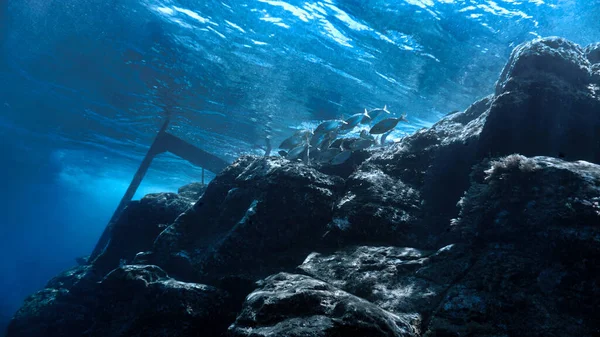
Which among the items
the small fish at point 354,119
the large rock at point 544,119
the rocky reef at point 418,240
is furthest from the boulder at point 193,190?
the large rock at point 544,119

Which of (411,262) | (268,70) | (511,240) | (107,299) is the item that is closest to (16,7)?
(268,70)

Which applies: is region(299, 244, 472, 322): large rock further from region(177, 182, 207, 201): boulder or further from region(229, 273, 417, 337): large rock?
region(177, 182, 207, 201): boulder

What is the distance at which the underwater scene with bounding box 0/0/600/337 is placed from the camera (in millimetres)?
2939

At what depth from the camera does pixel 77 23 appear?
12.0m

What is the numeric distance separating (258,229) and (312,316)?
9.17 feet

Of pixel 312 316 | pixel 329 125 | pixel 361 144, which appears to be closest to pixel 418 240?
pixel 312 316

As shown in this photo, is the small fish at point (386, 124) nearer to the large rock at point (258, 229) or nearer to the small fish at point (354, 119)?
the small fish at point (354, 119)

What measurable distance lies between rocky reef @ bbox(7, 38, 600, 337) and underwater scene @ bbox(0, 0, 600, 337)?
2 centimetres

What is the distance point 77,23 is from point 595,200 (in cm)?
1696

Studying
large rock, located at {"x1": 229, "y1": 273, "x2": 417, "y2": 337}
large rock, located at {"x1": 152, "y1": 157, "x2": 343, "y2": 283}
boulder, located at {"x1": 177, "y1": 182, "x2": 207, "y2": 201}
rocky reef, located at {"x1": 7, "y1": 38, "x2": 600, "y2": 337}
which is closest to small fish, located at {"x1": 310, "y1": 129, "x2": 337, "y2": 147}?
rocky reef, located at {"x1": 7, "y1": 38, "x2": 600, "y2": 337}

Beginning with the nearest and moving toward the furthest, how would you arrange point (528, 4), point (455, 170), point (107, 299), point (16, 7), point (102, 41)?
point (107, 299) → point (455, 170) → point (528, 4) → point (16, 7) → point (102, 41)

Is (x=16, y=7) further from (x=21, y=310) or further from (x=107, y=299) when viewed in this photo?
(x=107, y=299)

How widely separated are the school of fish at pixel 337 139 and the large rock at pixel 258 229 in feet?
2.59

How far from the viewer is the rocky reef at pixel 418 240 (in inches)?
107
